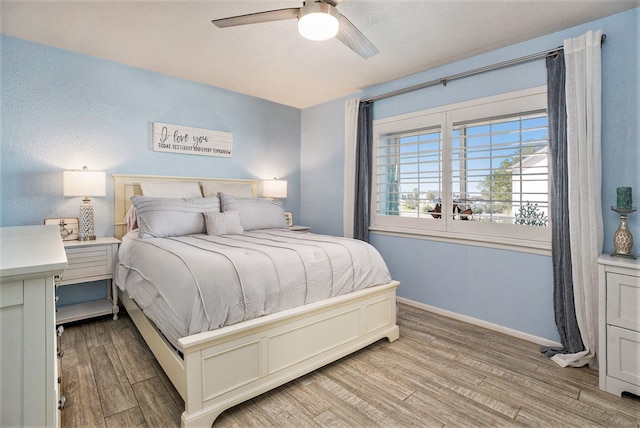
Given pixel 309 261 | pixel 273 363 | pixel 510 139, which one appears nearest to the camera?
pixel 273 363

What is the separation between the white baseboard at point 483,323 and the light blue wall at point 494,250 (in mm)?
41

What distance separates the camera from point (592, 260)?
221 centimetres

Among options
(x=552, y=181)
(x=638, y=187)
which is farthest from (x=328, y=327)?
(x=638, y=187)

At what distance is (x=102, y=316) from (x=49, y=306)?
2594 mm

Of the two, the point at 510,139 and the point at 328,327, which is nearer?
the point at 328,327

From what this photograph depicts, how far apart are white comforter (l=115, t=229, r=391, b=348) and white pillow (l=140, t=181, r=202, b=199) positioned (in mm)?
841

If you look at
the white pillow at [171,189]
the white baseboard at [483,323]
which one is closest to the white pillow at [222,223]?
the white pillow at [171,189]

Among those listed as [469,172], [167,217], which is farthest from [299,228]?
[469,172]

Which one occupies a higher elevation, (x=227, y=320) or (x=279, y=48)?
(x=279, y=48)

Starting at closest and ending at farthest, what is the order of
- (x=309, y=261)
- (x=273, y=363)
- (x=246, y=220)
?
1. (x=273, y=363)
2. (x=309, y=261)
3. (x=246, y=220)

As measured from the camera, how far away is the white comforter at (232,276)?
5.40 ft

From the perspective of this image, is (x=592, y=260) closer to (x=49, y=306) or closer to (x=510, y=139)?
(x=510, y=139)

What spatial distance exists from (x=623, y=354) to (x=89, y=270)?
152 inches

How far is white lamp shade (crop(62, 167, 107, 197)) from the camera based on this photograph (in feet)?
9.03
